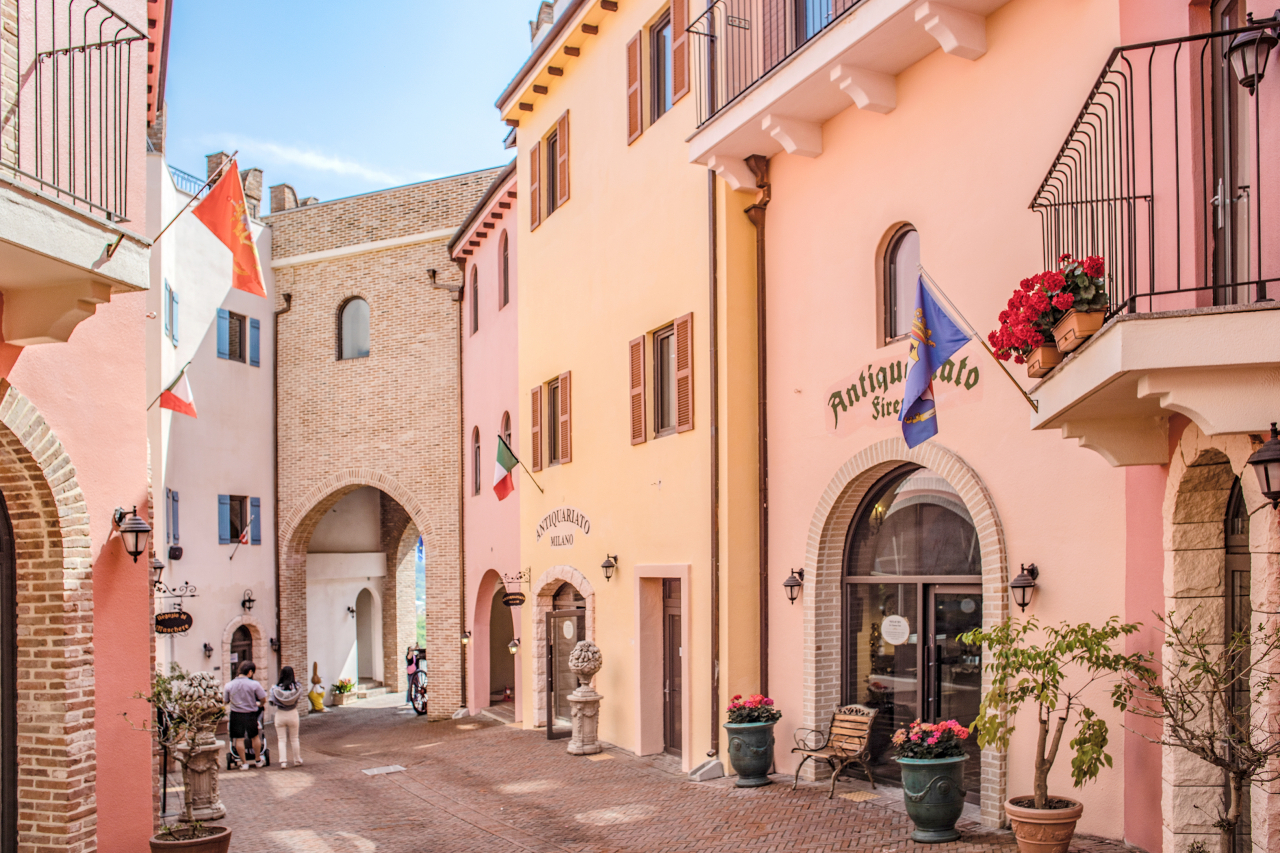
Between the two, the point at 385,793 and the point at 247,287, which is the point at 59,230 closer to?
the point at 247,287

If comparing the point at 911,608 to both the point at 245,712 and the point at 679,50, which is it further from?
the point at 245,712

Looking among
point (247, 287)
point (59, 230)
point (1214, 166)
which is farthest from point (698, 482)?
point (59, 230)

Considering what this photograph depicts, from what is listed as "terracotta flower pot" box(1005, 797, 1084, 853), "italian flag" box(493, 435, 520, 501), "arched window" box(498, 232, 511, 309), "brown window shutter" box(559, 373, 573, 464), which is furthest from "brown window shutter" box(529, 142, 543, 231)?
"terracotta flower pot" box(1005, 797, 1084, 853)

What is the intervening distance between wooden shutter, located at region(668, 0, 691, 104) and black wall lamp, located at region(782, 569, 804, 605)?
5867 millimetres

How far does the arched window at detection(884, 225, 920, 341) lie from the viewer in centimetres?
1027

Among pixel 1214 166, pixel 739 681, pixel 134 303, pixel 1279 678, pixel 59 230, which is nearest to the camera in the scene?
pixel 1279 678

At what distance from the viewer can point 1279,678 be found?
5.93 metres

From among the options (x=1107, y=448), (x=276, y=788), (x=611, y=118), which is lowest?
(x=276, y=788)

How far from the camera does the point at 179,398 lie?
55.6ft

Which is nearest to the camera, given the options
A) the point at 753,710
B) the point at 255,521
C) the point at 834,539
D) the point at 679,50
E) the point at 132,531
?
the point at 132,531

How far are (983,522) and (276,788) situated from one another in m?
10.3

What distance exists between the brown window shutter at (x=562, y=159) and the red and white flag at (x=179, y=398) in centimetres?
636

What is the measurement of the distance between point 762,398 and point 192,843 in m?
7.05

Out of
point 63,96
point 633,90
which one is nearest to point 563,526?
point 633,90
